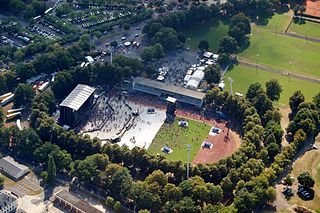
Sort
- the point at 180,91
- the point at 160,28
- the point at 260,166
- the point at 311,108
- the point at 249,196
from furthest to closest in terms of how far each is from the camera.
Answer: the point at 160,28, the point at 180,91, the point at 311,108, the point at 260,166, the point at 249,196

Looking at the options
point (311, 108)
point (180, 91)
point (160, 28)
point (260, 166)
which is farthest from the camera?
point (160, 28)

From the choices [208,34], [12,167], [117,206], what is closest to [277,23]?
[208,34]

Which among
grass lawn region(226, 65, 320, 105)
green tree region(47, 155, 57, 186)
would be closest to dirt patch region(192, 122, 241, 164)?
grass lawn region(226, 65, 320, 105)

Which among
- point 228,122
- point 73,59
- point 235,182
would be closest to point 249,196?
point 235,182

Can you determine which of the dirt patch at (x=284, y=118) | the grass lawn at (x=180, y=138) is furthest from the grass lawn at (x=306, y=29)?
the grass lawn at (x=180, y=138)

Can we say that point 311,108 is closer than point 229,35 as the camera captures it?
Yes

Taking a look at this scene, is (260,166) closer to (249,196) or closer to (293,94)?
(249,196)

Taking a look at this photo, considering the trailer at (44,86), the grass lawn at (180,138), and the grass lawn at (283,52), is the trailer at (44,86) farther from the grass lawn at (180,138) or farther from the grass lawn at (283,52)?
the grass lawn at (283,52)
